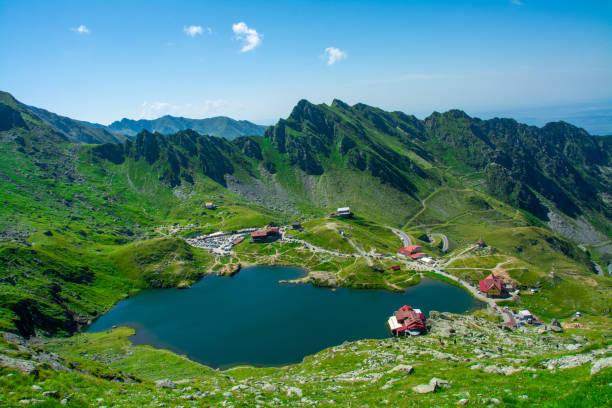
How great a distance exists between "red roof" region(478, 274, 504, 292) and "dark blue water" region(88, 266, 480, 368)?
288 inches

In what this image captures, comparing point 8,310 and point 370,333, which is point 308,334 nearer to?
point 370,333

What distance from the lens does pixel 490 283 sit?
118m

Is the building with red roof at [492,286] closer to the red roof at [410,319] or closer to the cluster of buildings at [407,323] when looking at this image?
the cluster of buildings at [407,323]

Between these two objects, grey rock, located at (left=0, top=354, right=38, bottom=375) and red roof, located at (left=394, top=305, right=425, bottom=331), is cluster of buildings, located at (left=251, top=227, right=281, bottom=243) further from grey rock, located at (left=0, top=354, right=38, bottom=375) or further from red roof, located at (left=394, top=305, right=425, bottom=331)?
grey rock, located at (left=0, top=354, right=38, bottom=375)

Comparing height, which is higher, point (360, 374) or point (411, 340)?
point (360, 374)

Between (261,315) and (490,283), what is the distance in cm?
9027

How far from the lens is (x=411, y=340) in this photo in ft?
251

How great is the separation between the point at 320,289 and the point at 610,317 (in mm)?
99562

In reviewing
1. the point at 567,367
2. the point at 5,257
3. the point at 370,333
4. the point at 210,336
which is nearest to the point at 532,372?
the point at 567,367

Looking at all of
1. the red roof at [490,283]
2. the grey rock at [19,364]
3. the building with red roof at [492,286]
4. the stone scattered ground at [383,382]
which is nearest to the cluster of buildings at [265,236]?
the red roof at [490,283]

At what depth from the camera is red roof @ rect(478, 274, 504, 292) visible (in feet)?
383

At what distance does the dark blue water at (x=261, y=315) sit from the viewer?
9256cm

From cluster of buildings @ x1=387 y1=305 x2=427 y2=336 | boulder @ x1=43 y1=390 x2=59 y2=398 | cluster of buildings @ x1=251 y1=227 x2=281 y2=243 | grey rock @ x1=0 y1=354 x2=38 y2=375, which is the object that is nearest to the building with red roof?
cluster of buildings @ x1=387 y1=305 x2=427 y2=336

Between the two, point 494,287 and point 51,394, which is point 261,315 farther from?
point 51,394
